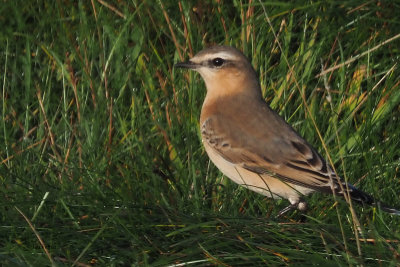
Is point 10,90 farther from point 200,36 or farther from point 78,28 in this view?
point 200,36

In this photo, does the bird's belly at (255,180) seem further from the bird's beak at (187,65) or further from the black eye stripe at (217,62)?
the black eye stripe at (217,62)

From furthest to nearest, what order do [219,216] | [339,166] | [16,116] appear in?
1. [16,116]
2. [339,166]
3. [219,216]

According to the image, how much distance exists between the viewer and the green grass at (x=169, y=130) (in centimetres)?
502

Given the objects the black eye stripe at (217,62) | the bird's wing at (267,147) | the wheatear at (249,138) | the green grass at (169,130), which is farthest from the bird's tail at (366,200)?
the black eye stripe at (217,62)

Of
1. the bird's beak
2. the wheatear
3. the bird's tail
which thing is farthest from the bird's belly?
the bird's beak

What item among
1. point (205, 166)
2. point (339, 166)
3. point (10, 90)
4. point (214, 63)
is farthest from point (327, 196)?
point (10, 90)

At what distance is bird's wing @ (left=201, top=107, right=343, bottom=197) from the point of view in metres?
6.17

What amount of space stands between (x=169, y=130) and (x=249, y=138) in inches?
21.6

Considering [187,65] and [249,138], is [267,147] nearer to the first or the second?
[249,138]

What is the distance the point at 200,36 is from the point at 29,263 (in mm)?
3001

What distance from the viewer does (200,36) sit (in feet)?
23.7

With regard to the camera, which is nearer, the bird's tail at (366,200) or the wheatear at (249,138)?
the bird's tail at (366,200)

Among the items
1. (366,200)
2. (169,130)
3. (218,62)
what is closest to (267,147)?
(169,130)

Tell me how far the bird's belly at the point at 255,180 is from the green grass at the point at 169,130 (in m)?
0.09
